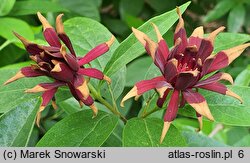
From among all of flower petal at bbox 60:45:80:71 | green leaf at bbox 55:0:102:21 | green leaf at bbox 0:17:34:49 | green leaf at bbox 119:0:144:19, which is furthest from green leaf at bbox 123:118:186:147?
green leaf at bbox 119:0:144:19

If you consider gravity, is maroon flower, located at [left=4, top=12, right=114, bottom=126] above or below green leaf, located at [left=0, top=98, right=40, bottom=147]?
above

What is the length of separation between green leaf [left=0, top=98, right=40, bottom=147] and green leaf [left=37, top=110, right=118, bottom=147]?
0.09 meters

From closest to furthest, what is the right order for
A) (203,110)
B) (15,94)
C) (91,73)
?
(203,110)
(91,73)
(15,94)

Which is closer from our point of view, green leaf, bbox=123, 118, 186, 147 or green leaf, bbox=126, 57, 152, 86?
green leaf, bbox=123, 118, 186, 147

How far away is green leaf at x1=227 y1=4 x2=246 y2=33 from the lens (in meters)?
2.33

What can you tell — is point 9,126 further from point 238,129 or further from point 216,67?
point 238,129

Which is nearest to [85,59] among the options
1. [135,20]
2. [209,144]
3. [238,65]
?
[209,144]

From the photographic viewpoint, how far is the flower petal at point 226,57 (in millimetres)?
1130

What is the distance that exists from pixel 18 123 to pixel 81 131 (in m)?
0.19

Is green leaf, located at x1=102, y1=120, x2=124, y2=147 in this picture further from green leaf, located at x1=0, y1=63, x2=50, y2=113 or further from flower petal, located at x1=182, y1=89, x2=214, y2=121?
flower petal, located at x1=182, y1=89, x2=214, y2=121

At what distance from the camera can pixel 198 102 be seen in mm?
1081

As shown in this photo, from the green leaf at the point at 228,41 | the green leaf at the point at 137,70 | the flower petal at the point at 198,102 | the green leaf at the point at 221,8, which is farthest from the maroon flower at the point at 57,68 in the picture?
the green leaf at the point at 221,8

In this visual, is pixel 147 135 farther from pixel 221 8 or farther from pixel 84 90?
pixel 221 8

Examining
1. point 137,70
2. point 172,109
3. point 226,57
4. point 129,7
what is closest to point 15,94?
point 172,109
